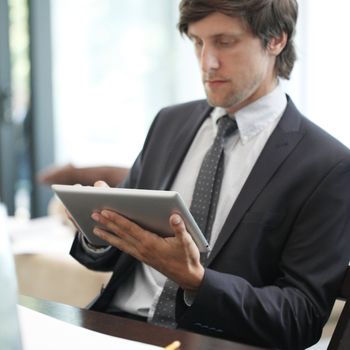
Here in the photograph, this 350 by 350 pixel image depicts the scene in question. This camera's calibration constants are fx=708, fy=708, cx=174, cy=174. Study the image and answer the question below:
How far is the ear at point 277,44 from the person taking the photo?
1.62 meters

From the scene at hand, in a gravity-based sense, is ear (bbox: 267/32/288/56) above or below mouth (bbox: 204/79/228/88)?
above

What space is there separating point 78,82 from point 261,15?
272 cm

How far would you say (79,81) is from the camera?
4.16 meters

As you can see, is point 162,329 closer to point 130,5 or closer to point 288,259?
point 288,259

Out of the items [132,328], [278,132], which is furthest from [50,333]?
[278,132]

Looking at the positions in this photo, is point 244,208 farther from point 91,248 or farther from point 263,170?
point 91,248

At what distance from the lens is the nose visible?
1.56m

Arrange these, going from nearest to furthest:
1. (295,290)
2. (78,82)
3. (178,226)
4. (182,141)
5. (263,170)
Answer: (178,226) → (295,290) → (263,170) → (182,141) → (78,82)

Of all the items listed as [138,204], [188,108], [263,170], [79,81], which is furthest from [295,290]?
[79,81]

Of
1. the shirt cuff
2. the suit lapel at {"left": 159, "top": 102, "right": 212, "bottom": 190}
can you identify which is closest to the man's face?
the suit lapel at {"left": 159, "top": 102, "right": 212, "bottom": 190}

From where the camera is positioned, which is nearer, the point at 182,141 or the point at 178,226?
the point at 178,226

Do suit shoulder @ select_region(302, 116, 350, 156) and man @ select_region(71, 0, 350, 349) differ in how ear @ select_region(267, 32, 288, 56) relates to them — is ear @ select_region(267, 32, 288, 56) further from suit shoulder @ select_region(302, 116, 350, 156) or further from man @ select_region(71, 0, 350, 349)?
suit shoulder @ select_region(302, 116, 350, 156)

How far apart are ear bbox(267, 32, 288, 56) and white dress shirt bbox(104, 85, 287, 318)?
9 centimetres

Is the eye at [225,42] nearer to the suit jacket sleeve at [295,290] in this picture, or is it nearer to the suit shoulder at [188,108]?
the suit shoulder at [188,108]
